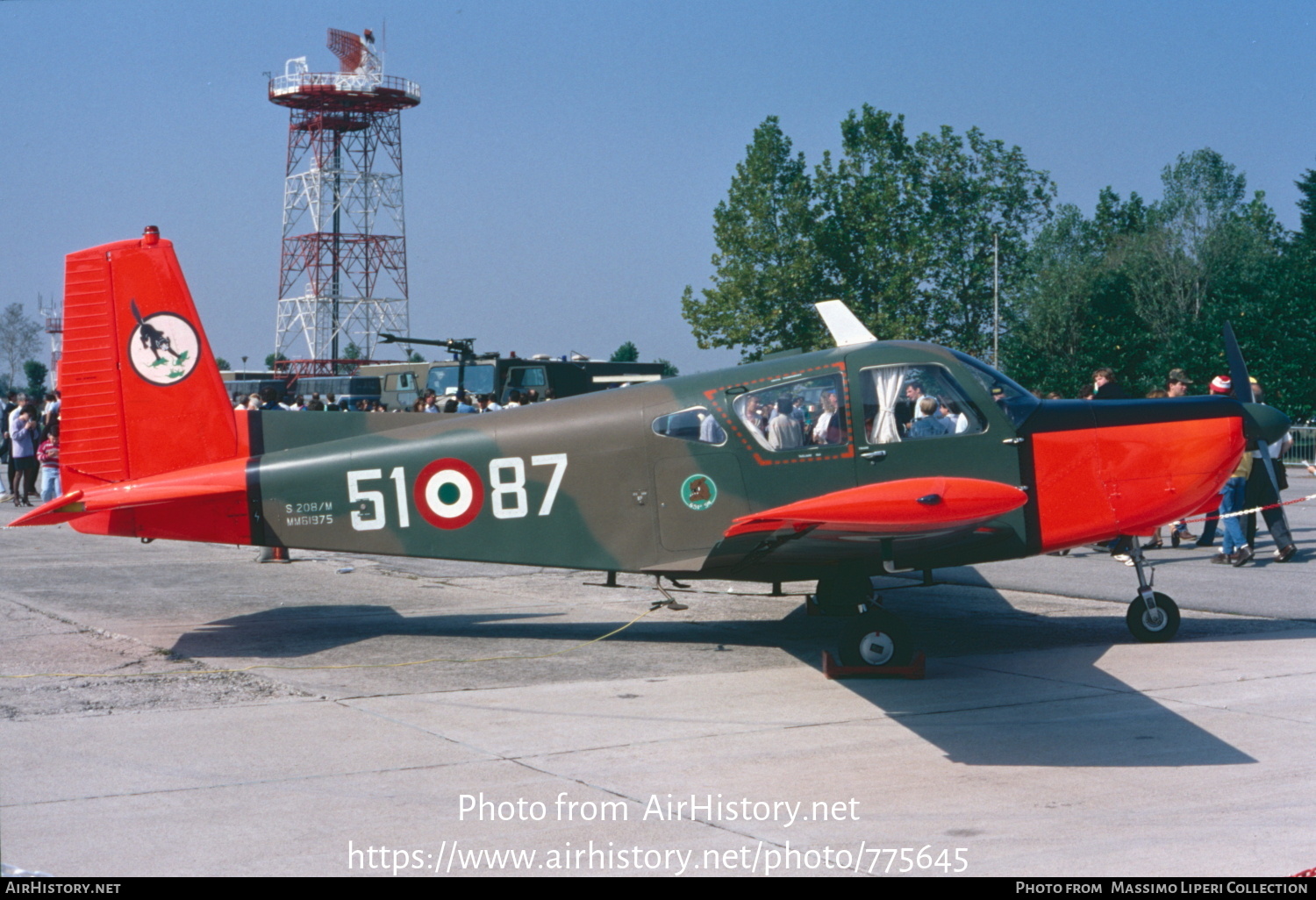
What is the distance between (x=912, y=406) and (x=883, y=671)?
5.91 ft

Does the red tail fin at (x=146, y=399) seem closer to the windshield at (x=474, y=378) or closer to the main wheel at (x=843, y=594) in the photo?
the main wheel at (x=843, y=594)

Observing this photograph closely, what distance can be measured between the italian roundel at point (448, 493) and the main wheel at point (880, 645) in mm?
2825

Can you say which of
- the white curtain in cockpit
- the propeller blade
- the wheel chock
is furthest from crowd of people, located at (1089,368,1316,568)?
the wheel chock

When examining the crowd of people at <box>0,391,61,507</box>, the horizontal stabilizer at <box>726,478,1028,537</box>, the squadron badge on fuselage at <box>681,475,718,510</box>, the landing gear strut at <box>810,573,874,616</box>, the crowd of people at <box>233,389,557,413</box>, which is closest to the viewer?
the horizontal stabilizer at <box>726,478,1028,537</box>

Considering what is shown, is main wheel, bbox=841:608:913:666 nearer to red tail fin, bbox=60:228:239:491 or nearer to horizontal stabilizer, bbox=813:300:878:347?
horizontal stabilizer, bbox=813:300:878:347

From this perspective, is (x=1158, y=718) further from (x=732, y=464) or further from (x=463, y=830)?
(x=463, y=830)

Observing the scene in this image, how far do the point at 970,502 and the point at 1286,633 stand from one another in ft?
14.5

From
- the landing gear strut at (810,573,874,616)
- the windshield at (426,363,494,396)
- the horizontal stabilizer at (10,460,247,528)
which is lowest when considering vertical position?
the landing gear strut at (810,573,874,616)

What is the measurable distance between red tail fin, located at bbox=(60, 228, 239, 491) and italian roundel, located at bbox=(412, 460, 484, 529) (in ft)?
4.95

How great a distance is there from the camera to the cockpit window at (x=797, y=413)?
8016 mm

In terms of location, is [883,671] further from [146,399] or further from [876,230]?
[876,230]

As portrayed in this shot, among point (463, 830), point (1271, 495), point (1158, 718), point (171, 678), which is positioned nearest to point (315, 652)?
point (171, 678)

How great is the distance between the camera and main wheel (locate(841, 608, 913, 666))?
7.69 meters

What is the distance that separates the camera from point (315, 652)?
8.54 metres
